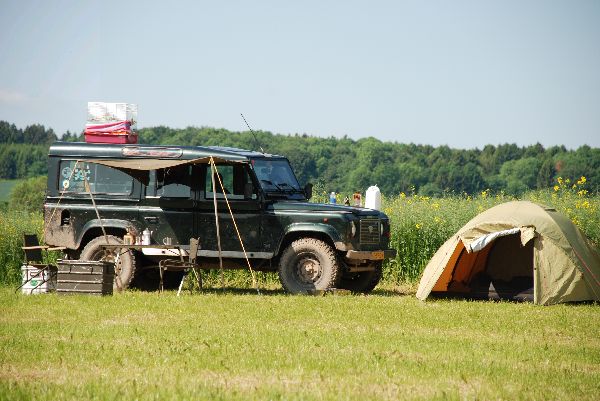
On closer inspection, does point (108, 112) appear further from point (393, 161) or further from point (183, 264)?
point (393, 161)

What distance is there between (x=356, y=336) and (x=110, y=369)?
322 centimetres

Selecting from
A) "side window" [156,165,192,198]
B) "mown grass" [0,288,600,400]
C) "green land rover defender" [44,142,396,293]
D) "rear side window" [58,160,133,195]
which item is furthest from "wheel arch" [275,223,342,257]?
"rear side window" [58,160,133,195]

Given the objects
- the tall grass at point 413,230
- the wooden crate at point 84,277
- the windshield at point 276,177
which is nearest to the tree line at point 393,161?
the tall grass at point 413,230

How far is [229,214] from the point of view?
1716 cm

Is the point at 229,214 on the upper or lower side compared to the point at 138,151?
lower

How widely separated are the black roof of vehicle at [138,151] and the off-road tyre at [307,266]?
163 cm

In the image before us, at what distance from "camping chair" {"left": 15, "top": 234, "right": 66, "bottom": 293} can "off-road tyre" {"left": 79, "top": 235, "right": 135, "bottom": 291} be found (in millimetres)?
440

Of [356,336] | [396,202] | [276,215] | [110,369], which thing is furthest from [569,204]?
[110,369]

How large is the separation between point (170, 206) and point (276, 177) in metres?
1.75

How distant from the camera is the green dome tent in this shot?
1584 centimetres

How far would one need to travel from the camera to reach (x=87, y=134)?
1814 centimetres

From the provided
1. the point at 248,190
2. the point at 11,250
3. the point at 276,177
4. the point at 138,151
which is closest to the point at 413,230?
the point at 276,177

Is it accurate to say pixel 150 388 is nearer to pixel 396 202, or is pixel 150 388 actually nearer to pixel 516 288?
pixel 516 288

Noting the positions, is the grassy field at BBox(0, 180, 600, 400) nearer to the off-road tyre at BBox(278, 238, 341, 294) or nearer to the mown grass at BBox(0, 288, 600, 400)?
the mown grass at BBox(0, 288, 600, 400)
